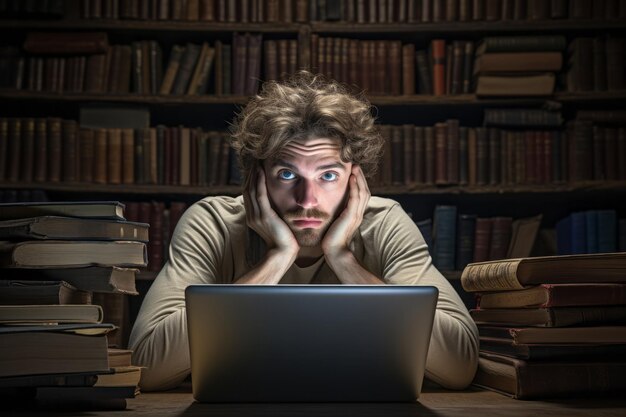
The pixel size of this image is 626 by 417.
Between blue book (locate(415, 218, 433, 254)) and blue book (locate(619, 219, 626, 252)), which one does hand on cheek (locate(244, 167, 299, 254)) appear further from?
blue book (locate(619, 219, 626, 252))

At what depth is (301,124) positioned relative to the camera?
69.5 inches

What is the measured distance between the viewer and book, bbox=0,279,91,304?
1.03 m

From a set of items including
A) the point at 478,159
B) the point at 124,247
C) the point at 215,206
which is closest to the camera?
the point at 124,247

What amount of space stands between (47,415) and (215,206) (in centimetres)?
94

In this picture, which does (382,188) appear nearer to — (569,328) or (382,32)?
(382,32)

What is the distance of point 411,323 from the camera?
968 millimetres

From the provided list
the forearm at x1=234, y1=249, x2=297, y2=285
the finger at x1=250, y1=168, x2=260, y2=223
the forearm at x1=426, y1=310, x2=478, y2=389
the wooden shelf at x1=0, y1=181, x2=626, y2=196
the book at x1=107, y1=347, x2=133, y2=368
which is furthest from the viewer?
the wooden shelf at x1=0, y1=181, x2=626, y2=196

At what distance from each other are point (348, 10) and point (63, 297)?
2.40m

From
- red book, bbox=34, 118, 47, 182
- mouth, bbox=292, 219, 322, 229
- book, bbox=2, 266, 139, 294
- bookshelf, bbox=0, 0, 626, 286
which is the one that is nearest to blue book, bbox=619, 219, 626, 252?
bookshelf, bbox=0, 0, 626, 286

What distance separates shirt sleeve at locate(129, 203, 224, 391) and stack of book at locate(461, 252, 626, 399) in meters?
0.56

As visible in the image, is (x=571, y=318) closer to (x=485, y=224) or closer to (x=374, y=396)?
(x=374, y=396)

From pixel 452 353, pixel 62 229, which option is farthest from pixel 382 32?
pixel 62 229

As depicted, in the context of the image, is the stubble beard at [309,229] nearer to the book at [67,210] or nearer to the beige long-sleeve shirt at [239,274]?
the beige long-sleeve shirt at [239,274]

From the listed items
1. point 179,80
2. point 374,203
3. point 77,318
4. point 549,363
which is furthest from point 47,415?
point 179,80
